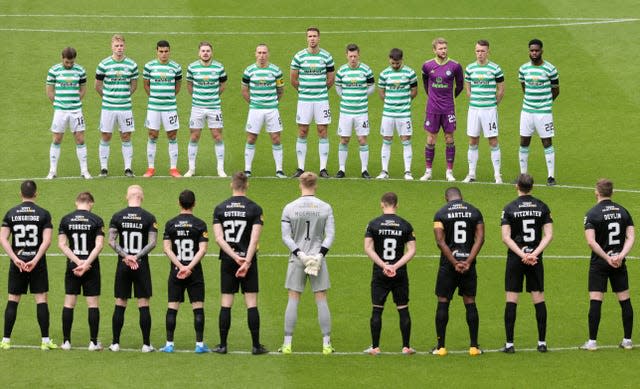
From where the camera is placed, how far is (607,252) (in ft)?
64.5

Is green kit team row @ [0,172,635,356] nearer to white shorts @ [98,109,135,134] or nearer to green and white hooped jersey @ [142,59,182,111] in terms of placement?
white shorts @ [98,109,135,134]

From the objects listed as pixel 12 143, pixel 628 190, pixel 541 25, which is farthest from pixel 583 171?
pixel 12 143

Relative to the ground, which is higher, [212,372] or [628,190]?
[628,190]

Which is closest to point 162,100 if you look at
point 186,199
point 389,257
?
point 186,199

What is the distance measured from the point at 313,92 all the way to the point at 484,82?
3.22 m

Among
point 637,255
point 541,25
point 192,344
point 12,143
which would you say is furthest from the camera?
point 541,25

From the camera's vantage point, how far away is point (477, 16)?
38750 millimetres

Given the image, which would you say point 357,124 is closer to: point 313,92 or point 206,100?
→ point 313,92

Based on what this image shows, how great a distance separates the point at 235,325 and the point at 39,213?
3.25m

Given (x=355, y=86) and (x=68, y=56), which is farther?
(x=355, y=86)

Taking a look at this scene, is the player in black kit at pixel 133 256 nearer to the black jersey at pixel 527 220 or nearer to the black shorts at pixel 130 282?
the black shorts at pixel 130 282

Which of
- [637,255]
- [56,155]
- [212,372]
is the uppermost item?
[56,155]

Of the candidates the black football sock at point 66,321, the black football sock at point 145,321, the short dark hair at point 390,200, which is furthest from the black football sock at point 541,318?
the black football sock at point 66,321

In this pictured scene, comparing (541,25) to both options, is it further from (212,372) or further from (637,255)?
(212,372)
